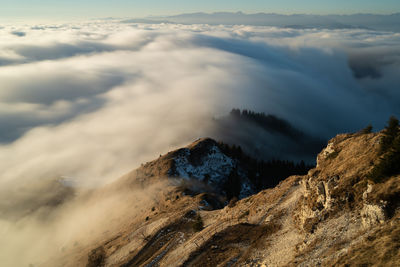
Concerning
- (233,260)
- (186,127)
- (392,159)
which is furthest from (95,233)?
(186,127)

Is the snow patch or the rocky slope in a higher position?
the rocky slope

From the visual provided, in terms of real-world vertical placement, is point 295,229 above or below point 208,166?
above

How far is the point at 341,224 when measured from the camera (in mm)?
24609

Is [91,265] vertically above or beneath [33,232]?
above

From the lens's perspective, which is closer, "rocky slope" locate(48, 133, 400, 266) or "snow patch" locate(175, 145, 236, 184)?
"rocky slope" locate(48, 133, 400, 266)

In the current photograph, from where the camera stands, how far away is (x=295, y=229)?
100 ft

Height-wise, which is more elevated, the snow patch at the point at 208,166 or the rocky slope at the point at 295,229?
the rocky slope at the point at 295,229

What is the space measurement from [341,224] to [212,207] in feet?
139

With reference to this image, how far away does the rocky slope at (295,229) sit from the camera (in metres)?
21.2

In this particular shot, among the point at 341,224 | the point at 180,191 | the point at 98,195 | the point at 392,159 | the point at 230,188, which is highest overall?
the point at 392,159

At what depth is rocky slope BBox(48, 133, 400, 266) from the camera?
21.2m

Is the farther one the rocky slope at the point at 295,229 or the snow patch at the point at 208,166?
the snow patch at the point at 208,166

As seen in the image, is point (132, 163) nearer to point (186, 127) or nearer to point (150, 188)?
point (186, 127)

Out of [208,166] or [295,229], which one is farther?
[208,166]
